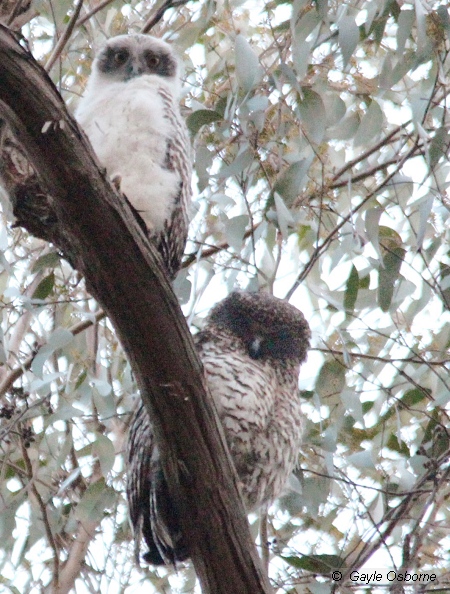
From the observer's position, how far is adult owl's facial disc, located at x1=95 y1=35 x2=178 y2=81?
3.06 meters

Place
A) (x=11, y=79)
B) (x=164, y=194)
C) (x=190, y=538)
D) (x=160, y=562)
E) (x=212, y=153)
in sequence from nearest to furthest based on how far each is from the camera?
(x=11, y=79)
(x=190, y=538)
(x=160, y=562)
(x=164, y=194)
(x=212, y=153)

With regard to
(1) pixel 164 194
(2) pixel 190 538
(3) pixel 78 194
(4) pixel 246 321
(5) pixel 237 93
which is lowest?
(2) pixel 190 538

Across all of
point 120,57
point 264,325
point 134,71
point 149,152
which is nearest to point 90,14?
point 120,57

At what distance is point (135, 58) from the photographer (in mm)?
3094

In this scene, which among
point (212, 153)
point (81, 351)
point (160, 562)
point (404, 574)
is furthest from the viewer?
point (81, 351)

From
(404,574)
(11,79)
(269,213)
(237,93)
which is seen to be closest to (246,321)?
(269,213)

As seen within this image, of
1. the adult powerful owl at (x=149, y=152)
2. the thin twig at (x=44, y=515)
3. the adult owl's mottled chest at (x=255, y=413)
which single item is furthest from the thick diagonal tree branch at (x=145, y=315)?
the thin twig at (x=44, y=515)

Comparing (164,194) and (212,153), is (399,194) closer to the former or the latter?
(212,153)

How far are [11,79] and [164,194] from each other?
3.13 feet

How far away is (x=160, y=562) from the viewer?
7.63 ft

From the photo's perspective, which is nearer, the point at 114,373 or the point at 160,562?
the point at 160,562

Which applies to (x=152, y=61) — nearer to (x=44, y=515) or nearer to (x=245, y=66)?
(x=245, y=66)

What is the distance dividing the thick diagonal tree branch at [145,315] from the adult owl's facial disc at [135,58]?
4.81ft

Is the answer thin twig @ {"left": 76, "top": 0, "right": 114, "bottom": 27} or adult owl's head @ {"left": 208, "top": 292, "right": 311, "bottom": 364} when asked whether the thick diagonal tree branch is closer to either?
adult owl's head @ {"left": 208, "top": 292, "right": 311, "bottom": 364}
